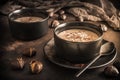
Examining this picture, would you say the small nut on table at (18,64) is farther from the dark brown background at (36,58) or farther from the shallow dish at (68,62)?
the shallow dish at (68,62)

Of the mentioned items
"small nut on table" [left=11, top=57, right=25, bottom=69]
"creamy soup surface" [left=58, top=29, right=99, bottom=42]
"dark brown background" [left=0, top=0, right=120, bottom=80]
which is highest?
"creamy soup surface" [left=58, top=29, right=99, bottom=42]

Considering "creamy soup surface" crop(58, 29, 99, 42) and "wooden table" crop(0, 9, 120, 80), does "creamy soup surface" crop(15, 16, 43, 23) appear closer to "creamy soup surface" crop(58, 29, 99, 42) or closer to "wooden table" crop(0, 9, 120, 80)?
"wooden table" crop(0, 9, 120, 80)

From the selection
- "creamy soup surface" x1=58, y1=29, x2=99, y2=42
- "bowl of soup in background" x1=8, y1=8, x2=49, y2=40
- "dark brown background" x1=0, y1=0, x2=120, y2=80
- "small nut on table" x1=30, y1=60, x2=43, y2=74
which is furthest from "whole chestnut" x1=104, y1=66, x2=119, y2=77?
"bowl of soup in background" x1=8, y1=8, x2=49, y2=40

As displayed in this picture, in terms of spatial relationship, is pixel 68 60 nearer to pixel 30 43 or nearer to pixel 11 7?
pixel 30 43

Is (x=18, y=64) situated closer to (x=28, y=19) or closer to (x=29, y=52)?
(x=29, y=52)

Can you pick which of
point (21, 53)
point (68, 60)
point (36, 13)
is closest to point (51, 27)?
point (36, 13)
